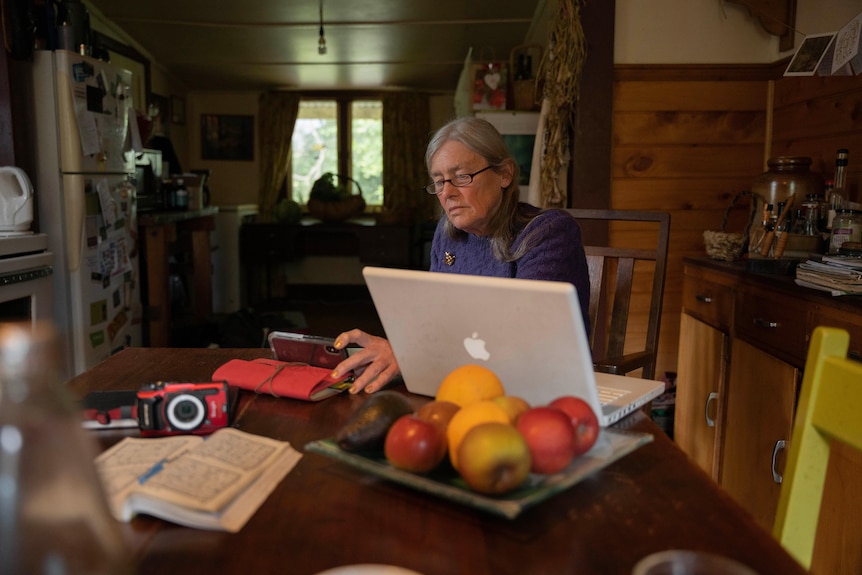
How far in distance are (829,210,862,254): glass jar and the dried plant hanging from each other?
45.9 inches

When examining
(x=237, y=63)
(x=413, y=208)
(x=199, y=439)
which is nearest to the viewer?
(x=199, y=439)

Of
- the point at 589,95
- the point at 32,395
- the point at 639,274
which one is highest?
the point at 589,95

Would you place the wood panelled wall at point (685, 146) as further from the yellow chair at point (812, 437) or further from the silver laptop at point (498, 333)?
the yellow chair at point (812, 437)

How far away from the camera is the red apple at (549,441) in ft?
2.25

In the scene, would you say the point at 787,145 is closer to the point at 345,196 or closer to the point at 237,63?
the point at 345,196

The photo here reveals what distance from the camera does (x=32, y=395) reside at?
32 centimetres

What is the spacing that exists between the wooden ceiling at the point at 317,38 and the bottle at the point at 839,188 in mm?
2956

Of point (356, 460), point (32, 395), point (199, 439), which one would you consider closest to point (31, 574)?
point (32, 395)

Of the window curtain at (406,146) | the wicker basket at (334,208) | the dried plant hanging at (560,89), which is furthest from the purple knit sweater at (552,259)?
the window curtain at (406,146)

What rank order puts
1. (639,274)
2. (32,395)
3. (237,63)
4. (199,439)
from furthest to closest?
(237,63) < (639,274) < (199,439) < (32,395)

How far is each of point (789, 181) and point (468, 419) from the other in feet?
6.43

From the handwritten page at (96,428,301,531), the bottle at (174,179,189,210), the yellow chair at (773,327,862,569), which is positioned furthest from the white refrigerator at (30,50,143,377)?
the yellow chair at (773,327,862,569)

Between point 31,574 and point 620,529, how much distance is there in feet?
1.73

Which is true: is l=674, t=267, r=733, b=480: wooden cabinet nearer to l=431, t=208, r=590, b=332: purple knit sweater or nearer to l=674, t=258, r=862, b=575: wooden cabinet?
l=674, t=258, r=862, b=575: wooden cabinet
